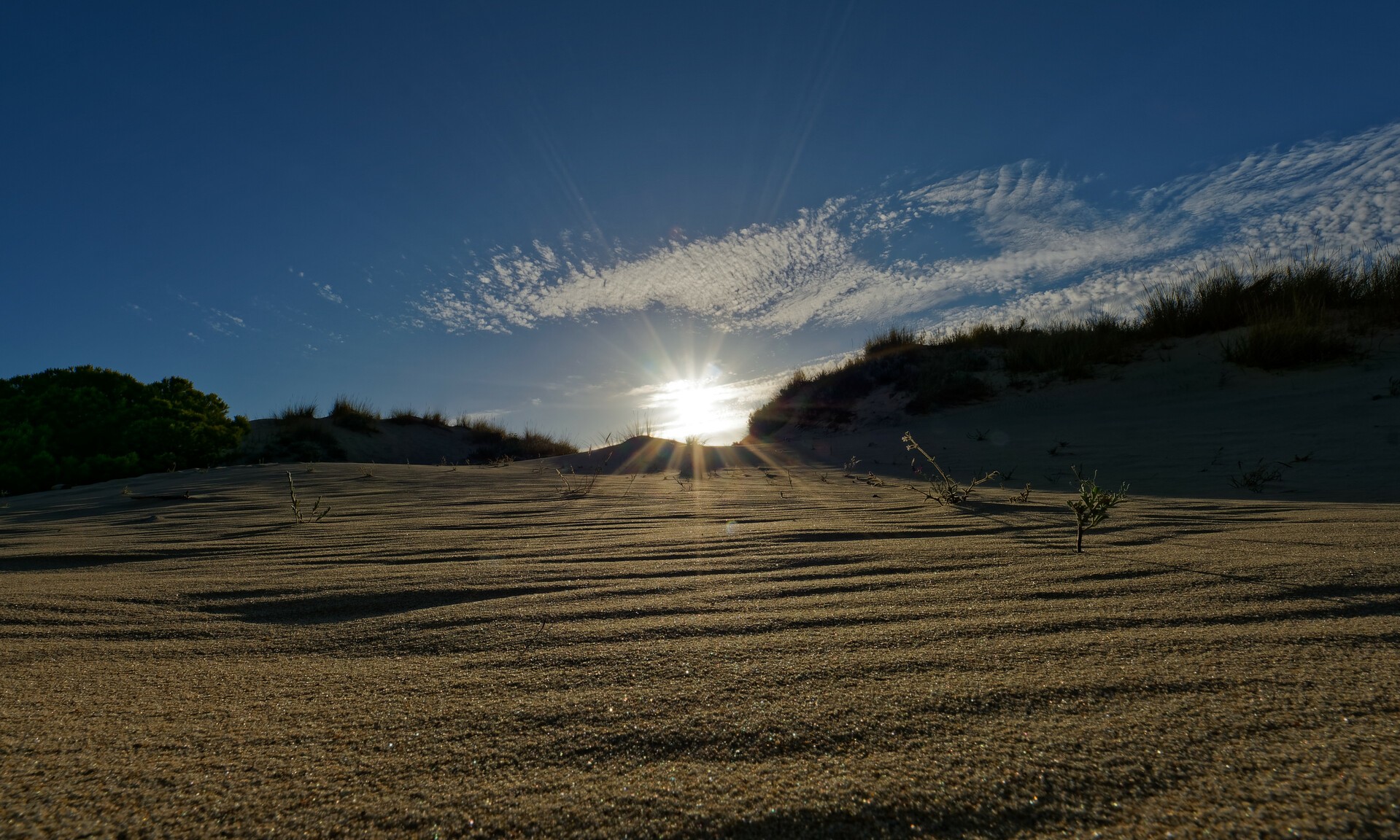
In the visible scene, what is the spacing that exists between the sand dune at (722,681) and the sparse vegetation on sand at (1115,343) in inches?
230

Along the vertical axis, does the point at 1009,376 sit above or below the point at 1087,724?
above

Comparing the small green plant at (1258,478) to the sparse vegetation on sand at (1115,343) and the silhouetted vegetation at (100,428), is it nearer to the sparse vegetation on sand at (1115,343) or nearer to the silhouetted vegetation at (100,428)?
the sparse vegetation on sand at (1115,343)

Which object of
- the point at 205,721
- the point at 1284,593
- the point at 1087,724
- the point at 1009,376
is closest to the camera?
the point at 1087,724

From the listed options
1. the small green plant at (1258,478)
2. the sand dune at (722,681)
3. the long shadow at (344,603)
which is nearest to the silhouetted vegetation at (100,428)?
the sand dune at (722,681)

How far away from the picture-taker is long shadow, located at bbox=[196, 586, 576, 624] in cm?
154

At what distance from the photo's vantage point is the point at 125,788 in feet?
2.43

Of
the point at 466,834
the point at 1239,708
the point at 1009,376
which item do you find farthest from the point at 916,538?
the point at 1009,376

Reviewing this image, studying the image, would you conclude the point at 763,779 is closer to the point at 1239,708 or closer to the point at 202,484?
the point at 1239,708

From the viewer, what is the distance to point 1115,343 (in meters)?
8.98

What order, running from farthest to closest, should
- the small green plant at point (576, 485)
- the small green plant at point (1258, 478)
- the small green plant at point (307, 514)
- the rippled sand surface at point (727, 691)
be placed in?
1. the small green plant at point (576, 485)
2. the small green plant at point (1258, 478)
3. the small green plant at point (307, 514)
4. the rippled sand surface at point (727, 691)

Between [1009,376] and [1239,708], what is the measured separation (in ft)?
30.8

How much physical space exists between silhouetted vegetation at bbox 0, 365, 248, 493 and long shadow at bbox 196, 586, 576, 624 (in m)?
7.72

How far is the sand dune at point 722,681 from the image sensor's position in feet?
2.20

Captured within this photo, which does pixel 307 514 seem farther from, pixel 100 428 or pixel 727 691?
pixel 100 428
